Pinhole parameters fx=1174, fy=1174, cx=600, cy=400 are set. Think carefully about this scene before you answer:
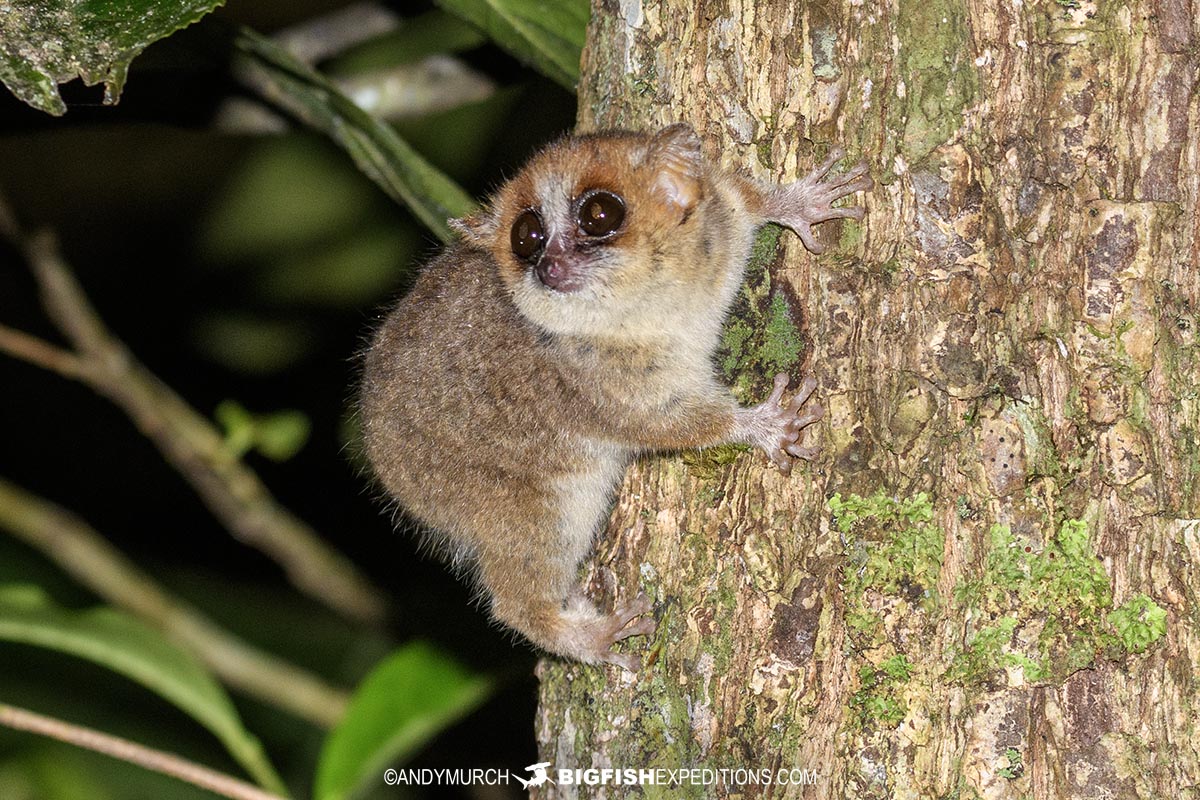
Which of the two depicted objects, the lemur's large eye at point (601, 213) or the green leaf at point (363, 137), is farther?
the green leaf at point (363, 137)

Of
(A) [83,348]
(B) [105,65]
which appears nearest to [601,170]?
(B) [105,65]

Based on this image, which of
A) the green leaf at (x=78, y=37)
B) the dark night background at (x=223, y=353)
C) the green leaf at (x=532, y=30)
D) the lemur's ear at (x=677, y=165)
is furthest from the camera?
the dark night background at (x=223, y=353)

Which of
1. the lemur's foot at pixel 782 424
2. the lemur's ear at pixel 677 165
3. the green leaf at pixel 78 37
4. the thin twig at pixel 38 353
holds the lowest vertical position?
the lemur's foot at pixel 782 424

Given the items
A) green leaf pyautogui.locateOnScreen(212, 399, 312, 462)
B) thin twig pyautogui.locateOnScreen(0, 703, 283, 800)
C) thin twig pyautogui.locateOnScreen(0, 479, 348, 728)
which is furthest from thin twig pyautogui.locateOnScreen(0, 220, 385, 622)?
thin twig pyautogui.locateOnScreen(0, 703, 283, 800)

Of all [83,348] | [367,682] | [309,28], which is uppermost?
[309,28]

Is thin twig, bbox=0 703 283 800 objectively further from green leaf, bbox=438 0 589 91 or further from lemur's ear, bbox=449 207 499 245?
green leaf, bbox=438 0 589 91

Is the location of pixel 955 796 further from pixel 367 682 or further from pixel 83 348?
pixel 83 348

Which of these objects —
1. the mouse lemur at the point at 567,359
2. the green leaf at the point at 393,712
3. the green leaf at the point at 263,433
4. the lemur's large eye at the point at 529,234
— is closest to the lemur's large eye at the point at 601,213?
the mouse lemur at the point at 567,359

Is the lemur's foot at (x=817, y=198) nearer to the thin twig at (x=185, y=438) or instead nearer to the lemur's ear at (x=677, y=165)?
the lemur's ear at (x=677, y=165)
